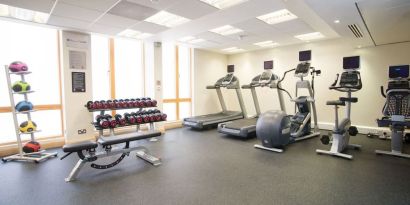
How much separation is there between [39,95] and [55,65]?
79cm

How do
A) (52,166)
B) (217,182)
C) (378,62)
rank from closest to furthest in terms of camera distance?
1. (217,182)
2. (52,166)
3. (378,62)

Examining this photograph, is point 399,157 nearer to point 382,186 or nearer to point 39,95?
point 382,186

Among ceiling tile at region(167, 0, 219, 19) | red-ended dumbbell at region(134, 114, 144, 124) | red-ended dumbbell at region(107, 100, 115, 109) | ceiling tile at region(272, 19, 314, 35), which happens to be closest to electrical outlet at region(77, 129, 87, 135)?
red-ended dumbbell at region(107, 100, 115, 109)

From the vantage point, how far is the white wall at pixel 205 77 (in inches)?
304

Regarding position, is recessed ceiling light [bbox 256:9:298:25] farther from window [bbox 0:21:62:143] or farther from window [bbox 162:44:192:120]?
window [bbox 0:21:62:143]

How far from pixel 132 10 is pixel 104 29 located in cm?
147

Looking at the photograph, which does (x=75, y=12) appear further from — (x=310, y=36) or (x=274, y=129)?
(x=310, y=36)

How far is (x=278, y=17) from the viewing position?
14.3 ft

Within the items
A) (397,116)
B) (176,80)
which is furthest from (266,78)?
(176,80)

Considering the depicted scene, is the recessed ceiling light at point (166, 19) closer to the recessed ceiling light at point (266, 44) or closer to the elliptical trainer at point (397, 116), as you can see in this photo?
the recessed ceiling light at point (266, 44)

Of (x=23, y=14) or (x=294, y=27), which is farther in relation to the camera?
(x=294, y=27)

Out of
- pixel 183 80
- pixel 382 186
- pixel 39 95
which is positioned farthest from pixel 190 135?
pixel 382 186

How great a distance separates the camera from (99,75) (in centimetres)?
576

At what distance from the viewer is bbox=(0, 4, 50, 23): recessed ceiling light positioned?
360cm
